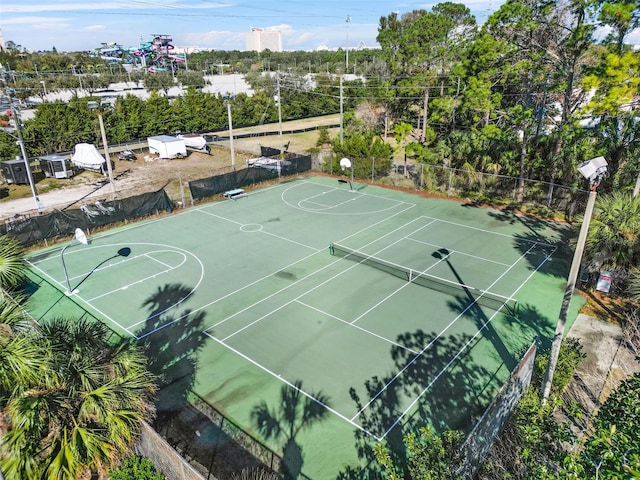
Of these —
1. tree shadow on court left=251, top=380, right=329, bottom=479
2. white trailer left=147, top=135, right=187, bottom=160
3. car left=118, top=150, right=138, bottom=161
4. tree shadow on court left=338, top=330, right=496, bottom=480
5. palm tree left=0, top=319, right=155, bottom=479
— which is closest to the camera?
palm tree left=0, top=319, right=155, bottom=479

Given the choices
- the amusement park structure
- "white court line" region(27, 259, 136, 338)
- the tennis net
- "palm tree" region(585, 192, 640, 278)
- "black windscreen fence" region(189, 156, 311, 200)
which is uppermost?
the amusement park structure

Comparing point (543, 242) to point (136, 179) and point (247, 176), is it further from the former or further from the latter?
point (136, 179)

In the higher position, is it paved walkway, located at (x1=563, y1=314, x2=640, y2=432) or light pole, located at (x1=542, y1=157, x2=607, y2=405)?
light pole, located at (x1=542, y1=157, x2=607, y2=405)

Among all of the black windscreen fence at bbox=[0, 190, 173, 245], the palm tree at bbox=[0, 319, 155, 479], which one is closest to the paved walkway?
the palm tree at bbox=[0, 319, 155, 479]

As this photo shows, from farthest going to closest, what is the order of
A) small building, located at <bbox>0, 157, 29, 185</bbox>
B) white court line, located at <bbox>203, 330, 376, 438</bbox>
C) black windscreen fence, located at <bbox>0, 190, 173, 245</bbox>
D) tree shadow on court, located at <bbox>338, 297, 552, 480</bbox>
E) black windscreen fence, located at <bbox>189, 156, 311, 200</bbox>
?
1. small building, located at <bbox>0, 157, 29, 185</bbox>
2. black windscreen fence, located at <bbox>189, 156, 311, 200</bbox>
3. black windscreen fence, located at <bbox>0, 190, 173, 245</bbox>
4. white court line, located at <bbox>203, 330, 376, 438</bbox>
5. tree shadow on court, located at <bbox>338, 297, 552, 480</bbox>

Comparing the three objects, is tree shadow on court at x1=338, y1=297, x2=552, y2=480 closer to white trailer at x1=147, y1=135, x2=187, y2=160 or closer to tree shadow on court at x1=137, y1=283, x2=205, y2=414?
tree shadow on court at x1=137, y1=283, x2=205, y2=414

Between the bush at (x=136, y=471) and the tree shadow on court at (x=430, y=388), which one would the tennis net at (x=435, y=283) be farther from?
the bush at (x=136, y=471)
